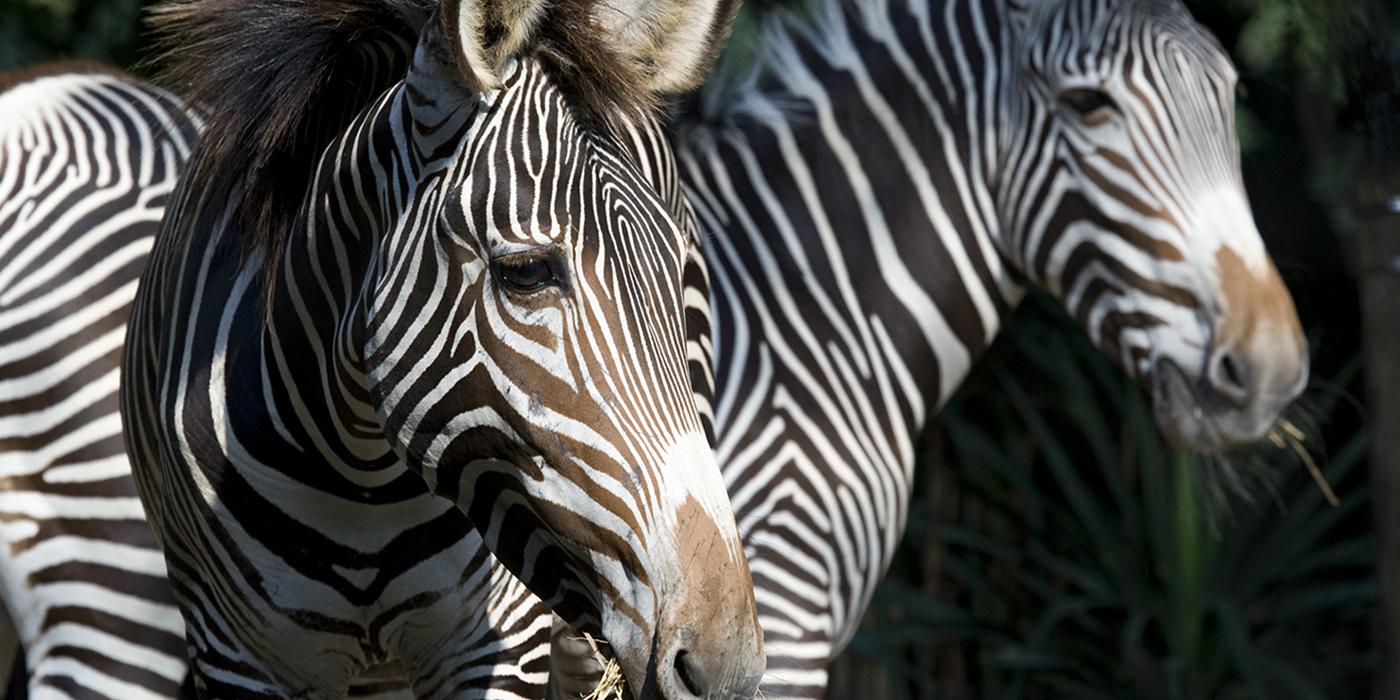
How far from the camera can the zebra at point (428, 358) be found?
1.80m

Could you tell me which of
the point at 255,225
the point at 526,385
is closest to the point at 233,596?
the point at 255,225

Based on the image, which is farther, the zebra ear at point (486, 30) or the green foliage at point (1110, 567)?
the green foliage at point (1110, 567)

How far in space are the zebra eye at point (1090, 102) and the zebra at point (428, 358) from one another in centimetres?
147

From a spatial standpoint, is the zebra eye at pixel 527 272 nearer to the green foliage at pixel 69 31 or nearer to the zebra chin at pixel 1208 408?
the zebra chin at pixel 1208 408

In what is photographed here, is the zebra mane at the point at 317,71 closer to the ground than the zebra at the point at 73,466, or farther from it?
farther from it

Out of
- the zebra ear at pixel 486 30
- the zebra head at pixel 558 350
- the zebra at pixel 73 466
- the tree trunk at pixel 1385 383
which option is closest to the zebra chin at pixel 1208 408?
the tree trunk at pixel 1385 383

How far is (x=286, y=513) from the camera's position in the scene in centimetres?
226

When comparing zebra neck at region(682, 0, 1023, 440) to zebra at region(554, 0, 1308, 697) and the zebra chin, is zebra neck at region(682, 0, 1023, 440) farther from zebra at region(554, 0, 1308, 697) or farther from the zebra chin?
the zebra chin

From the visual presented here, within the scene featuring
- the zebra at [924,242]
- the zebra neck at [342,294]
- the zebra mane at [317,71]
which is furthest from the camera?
the zebra at [924,242]

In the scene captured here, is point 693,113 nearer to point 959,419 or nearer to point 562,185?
point 562,185

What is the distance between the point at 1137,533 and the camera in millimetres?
6312

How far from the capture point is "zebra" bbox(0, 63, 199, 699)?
3.23m

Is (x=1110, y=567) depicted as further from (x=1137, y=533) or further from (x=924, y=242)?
(x=924, y=242)

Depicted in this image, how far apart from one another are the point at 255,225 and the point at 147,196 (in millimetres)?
1352
